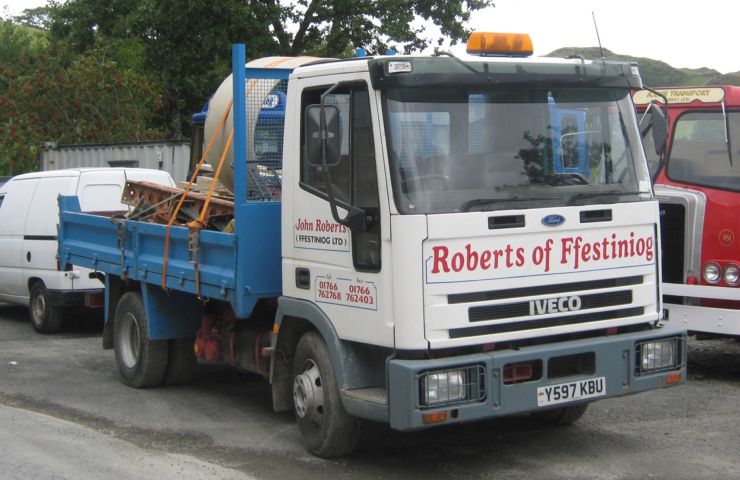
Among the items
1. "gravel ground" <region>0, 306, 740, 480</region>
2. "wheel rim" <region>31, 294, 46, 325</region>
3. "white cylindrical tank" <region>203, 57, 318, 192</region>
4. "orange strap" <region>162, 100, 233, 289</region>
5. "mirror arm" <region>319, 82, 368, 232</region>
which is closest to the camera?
"mirror arm" <region>319, 82, 368, 232</region>

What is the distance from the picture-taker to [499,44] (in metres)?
6.70

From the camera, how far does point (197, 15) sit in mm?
26359

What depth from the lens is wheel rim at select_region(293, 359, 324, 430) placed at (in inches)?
270

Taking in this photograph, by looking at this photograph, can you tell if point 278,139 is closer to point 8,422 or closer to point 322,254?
point 322,254

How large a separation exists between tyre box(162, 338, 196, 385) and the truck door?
300 centimetres

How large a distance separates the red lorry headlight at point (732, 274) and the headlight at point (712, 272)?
0.24 feet

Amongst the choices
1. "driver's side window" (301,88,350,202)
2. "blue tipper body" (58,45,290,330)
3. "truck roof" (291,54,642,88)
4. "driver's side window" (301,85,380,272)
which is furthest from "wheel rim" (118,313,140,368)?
"driver's side window" (301,85,380,272)

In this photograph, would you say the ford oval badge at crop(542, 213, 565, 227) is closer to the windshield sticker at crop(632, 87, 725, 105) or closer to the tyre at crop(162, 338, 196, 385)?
the windshield sticker at crop(632, 87, 725, 105)

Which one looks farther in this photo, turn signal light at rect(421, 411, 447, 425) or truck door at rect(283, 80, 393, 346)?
truck door at rect(283, 80, 393, 346)

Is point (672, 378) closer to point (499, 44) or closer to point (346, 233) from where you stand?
point (346, 233)

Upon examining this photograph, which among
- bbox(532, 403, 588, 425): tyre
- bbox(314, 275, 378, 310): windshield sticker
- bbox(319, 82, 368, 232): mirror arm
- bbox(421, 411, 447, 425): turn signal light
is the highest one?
bbox(319, 82, 368, 232): mirror arm

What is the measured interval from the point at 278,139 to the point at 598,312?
268 cm

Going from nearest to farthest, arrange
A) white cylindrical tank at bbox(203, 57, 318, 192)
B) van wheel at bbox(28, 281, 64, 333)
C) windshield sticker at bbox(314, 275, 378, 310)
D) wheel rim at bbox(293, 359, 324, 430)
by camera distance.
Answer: windshield sticker at bbox(314, 275, 378, 310), wheel rim at bbox(293, 359, 324, 430), white cylindrical tank at bbox(203, 57, 318, 192), van wheel at bbox(28, 281, 64, 333)

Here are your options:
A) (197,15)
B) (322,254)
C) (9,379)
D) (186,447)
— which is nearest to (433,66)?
(322,254)
